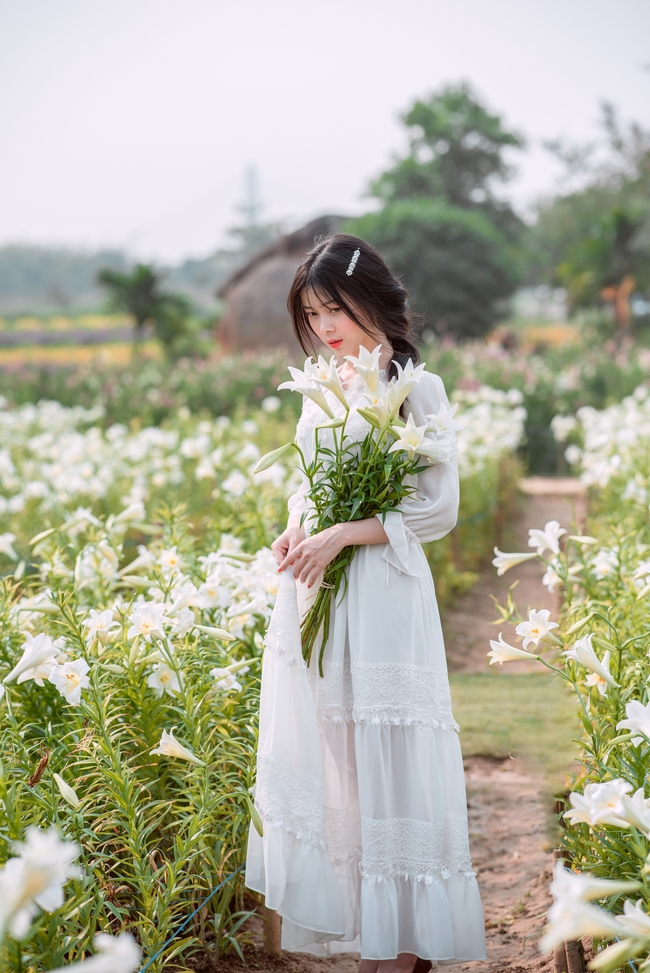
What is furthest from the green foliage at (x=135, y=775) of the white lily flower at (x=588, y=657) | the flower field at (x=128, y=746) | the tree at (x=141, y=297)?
the tree at (x=141, y=297)

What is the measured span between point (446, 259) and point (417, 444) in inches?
760

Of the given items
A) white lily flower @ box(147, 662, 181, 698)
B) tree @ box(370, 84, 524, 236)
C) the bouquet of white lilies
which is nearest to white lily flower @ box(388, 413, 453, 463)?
the bouquet of white lilies

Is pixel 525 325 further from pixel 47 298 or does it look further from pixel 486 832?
pixel 486 832

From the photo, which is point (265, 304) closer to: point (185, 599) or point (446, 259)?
point (446, 259)

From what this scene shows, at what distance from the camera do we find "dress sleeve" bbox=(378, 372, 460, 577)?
6.15 ft

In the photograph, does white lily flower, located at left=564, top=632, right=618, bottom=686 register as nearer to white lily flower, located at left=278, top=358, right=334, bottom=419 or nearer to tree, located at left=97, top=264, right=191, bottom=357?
white lily flower, located at left=278, top=358, right=334, bottom=419

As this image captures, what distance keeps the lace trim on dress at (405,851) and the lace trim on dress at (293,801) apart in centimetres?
10

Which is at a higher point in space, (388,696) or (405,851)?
(388,696)

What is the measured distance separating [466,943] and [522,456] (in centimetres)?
951

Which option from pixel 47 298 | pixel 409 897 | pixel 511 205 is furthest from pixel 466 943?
pixel 47 298

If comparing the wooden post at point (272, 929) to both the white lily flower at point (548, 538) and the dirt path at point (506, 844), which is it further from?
the white lily flower at point (548, 538)

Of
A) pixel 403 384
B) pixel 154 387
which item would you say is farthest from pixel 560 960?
pixel 154 387

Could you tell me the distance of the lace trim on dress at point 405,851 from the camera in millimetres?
1791

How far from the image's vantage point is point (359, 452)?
198 cm
